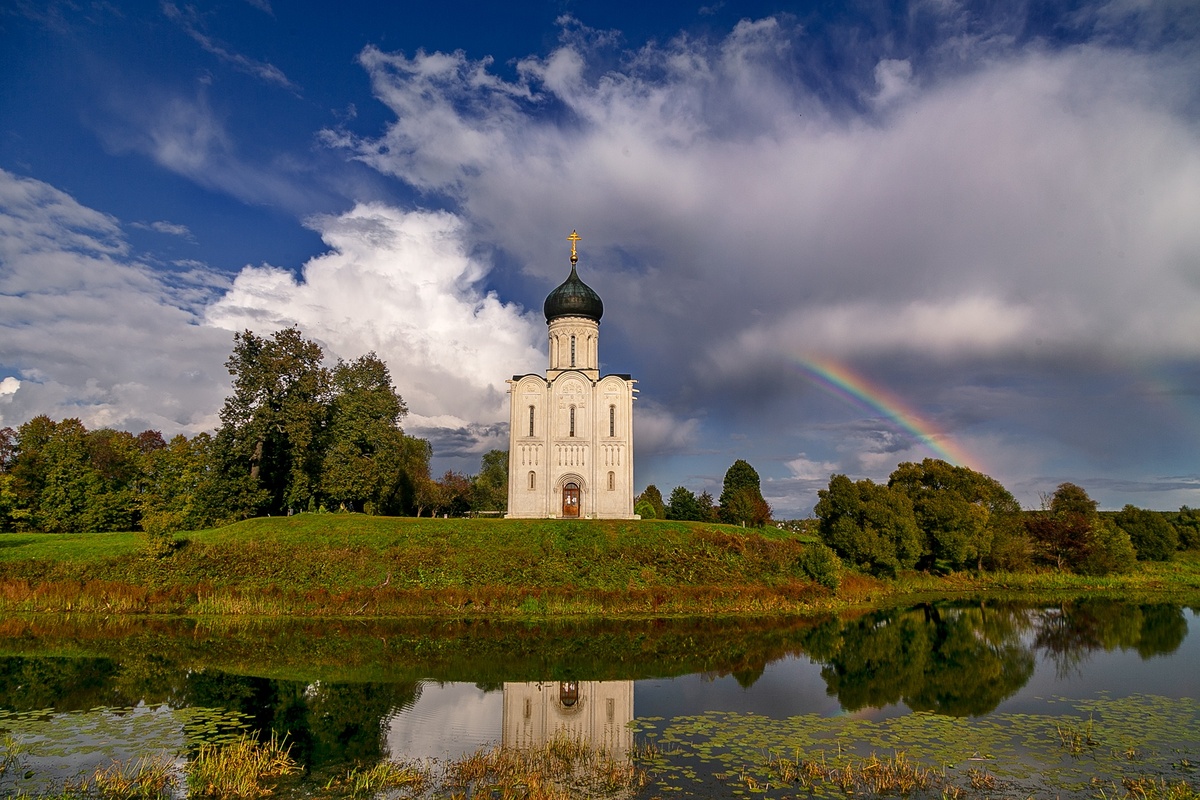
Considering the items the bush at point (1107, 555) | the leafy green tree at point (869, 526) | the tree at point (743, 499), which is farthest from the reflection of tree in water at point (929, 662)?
the tree at point (743, 499)

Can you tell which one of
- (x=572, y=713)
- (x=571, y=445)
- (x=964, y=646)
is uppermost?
(x=571, y=445)

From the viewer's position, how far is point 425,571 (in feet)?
97.2

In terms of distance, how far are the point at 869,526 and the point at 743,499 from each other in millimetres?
25293

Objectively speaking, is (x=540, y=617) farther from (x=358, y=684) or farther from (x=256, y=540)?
(x=256, y=540)

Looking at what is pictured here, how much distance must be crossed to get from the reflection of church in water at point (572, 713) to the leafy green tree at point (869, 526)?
23.3m

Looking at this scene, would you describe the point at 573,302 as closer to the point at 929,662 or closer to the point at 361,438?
the point at 361,438

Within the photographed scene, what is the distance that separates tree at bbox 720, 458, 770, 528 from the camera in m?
62.2

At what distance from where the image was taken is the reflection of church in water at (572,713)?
13.0 m

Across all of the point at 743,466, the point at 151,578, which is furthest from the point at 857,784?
the point at 743,466

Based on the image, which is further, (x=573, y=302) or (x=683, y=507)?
(x=683, y=507)

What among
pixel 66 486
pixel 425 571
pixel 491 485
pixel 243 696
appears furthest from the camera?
pixel 491 485

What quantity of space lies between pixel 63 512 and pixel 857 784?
158ft

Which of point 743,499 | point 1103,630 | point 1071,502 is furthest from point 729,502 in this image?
point 1103,630

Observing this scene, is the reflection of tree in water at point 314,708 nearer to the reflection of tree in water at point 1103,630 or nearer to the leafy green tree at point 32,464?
the reflection of tree in water at point 1103,630
